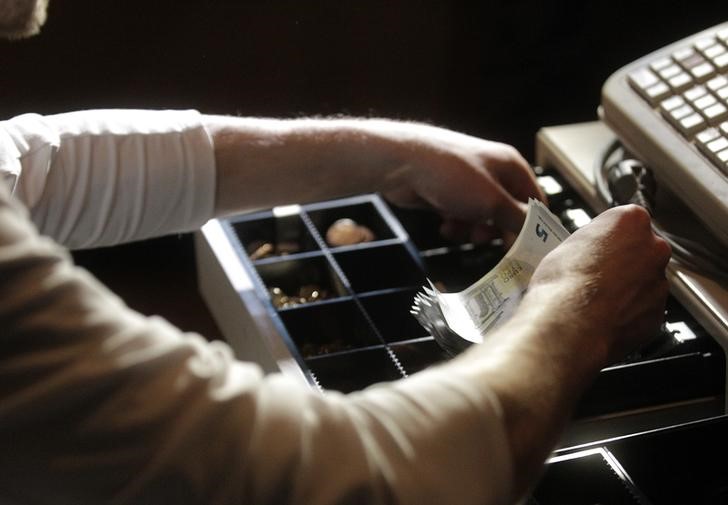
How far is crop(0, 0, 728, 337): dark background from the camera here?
1.40 meters

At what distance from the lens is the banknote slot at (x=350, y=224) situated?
1141 mm

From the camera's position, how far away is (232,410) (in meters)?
0.54

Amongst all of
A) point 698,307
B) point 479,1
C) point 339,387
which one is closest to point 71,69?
point 479,1

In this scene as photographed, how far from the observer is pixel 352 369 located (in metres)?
0.94

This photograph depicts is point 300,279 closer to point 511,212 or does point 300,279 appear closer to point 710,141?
point 511,212

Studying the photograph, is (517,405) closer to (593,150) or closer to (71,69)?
(593,150)

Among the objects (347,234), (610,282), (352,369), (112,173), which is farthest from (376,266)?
(610,282)

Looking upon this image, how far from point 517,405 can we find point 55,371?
27 cm

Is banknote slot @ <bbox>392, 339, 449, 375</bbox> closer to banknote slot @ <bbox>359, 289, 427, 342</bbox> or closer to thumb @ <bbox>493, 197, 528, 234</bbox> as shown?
banknote slot @ <bbox>359, 289, 427, 342</bbox>

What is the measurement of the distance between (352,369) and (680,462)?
1.00 ft

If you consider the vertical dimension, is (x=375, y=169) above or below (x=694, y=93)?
below

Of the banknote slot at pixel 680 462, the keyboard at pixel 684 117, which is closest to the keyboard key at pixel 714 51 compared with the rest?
the keyboard at pixel 684 117

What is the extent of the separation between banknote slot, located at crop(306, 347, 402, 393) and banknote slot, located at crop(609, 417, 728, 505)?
0.80ft

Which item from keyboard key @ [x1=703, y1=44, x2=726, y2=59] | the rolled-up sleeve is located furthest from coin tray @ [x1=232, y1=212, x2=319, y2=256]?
A: the rolled-up sleeve
